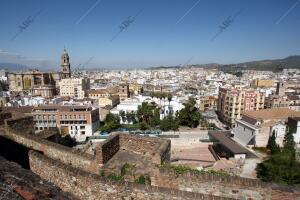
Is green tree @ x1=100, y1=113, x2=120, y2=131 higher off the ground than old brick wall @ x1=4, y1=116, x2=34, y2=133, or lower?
lower

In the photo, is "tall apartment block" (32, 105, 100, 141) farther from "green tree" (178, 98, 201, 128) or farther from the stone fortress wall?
the stone fortress wall

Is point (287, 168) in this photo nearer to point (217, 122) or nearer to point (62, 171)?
point (62, 171)

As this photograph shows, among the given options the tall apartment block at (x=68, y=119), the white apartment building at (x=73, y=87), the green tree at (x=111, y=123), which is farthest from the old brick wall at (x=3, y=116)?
the white apartment building at (x=73, y=87)

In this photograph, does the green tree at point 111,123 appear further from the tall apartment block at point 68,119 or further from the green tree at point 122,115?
the tall apartment block at point 68,119

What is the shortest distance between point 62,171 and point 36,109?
124 feet

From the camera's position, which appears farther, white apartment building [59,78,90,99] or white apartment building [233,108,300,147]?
white apartment building [59,78,90,99]

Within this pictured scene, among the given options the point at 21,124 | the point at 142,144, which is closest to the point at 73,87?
the point at 21,124

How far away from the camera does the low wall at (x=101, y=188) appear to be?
4594 mm

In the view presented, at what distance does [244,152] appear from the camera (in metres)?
29.1

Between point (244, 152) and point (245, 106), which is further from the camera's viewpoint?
point (245, 106)

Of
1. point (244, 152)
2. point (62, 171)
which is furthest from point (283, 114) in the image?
point (62, 171)

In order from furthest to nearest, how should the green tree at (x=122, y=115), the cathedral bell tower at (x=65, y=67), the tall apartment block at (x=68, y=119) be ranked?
the cathedral bell tower at (x=65, y=67) → the green tree at (x=122, y=115) → the tall apartment block at (x=68, y=119)

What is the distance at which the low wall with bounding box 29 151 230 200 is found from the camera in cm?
459

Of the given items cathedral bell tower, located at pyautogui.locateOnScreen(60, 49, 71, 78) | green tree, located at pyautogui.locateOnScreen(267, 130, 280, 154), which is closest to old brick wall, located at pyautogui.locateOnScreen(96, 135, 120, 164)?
green tree, located at pyautogui.locateOnScreen(267, 130, 280, 154)
